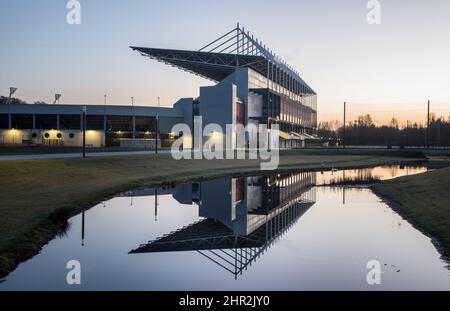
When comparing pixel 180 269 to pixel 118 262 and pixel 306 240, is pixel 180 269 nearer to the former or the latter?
pixel 118 262

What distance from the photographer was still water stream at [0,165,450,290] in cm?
927

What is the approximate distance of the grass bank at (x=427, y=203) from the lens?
13831 mm

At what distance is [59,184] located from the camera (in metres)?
21.9

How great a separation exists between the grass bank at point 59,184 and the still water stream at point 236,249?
25.7 inches

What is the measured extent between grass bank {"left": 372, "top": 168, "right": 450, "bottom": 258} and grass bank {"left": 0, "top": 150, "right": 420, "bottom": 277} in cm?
1221

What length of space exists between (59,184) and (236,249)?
13436mm

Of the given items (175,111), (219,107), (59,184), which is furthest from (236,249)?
(175,111)

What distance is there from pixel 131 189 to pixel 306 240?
14.2 metres

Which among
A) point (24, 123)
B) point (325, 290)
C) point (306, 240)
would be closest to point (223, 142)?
point (24, 123)

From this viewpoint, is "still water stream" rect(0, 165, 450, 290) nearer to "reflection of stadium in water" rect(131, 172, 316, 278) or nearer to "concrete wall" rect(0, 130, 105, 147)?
"reflection of stadium in water" rect(131, 172, 316, 278)

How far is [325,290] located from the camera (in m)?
8.72

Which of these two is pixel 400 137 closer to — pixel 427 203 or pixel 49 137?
pixel 49 137

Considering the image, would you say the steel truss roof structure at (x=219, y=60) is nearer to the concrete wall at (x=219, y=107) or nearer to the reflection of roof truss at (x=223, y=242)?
the concrete wall at (x=219, y=107)

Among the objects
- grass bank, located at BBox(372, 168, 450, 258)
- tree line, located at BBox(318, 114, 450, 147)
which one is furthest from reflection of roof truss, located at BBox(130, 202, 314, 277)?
tree line, located at BBox(318, 114, 450, 147)
